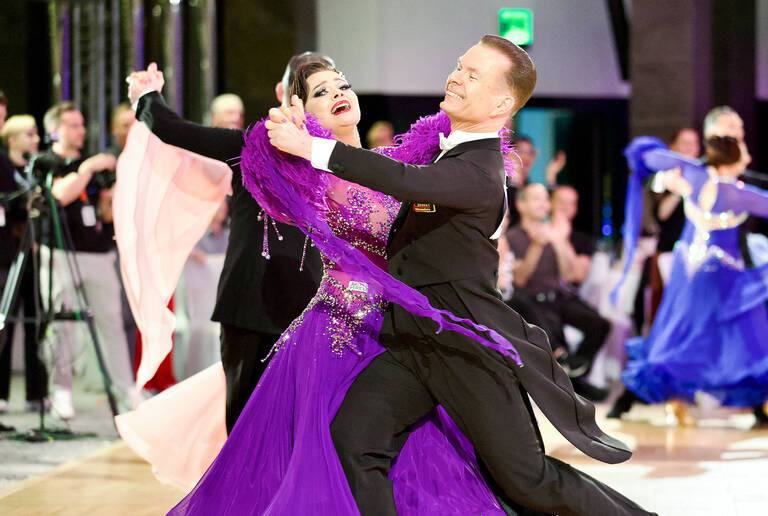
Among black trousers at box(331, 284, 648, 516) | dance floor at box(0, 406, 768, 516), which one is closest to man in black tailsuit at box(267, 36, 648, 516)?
black trousers at box(331, 284, 648, 516)

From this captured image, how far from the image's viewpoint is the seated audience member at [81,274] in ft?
19.6

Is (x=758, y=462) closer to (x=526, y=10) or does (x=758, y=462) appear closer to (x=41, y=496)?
(x=41, y=496)

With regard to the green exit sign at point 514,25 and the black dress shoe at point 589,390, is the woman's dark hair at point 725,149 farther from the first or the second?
the green exit sign at point 514,25

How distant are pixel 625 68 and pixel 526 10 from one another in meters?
1.23

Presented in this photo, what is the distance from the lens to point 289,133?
2523 millimetres

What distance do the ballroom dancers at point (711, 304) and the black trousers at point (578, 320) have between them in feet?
2.94

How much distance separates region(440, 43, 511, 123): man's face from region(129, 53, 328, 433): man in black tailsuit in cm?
85

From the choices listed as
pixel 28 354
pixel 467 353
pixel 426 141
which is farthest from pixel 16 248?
pixel 467 353

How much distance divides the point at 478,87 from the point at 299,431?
977mm

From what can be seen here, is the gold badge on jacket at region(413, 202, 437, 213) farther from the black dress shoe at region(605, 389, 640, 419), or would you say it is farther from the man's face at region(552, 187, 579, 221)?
the man's face at region(552, 187, 579, 221)

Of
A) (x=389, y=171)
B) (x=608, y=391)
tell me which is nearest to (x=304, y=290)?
(x=389, y=171)

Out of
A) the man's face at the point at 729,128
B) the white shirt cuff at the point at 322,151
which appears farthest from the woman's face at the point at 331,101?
the man's face at the point at 729,128

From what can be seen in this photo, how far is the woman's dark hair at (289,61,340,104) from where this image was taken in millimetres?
3186

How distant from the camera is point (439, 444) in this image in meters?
2.82
